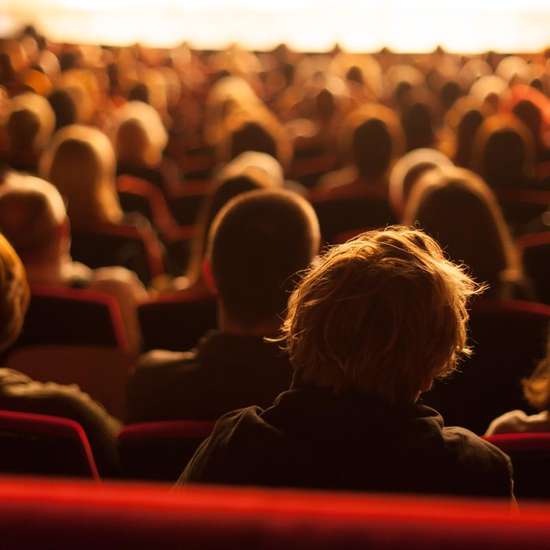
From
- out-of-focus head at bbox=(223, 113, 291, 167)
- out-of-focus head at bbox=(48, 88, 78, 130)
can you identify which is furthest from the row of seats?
out-of-focus head at bbox=(48, 88, 78, 130)

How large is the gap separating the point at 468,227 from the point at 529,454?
1.36 metres

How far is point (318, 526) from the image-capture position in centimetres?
61

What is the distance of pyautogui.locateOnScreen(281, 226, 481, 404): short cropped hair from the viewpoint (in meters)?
1.32

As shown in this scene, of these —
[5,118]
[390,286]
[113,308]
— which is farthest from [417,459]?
[5,118]

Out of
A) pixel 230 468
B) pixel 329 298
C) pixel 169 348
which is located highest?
pixel 329 298

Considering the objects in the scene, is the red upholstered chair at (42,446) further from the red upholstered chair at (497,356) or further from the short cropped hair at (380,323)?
the red upholstered chair at (497,356)

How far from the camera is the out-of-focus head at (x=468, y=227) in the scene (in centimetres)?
271

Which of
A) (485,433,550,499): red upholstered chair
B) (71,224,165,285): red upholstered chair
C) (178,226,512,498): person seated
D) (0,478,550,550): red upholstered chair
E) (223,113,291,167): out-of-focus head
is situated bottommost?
(71,224,165,285): red upholstered chair

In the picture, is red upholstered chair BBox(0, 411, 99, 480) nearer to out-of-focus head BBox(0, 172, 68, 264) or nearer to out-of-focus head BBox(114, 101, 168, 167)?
out-of-focus head BBox(0, 172, 68, 264)

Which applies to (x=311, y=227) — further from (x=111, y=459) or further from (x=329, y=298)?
(x=329, y=298)

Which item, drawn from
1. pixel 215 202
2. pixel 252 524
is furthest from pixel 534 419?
pixel 215 202

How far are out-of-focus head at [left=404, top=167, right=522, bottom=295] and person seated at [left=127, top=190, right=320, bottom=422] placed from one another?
1.85 feet

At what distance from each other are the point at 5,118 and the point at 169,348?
145 inches

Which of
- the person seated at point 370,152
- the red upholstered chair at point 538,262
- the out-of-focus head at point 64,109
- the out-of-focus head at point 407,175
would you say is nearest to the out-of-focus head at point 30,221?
the red upholstered chair at point 538,262
